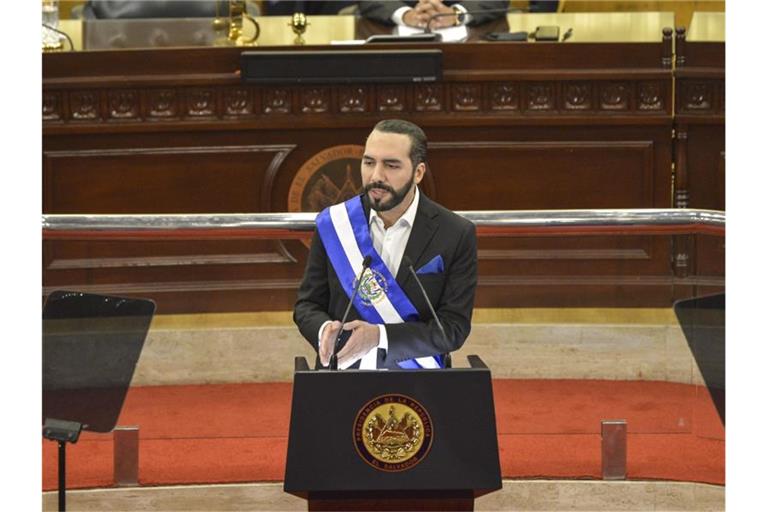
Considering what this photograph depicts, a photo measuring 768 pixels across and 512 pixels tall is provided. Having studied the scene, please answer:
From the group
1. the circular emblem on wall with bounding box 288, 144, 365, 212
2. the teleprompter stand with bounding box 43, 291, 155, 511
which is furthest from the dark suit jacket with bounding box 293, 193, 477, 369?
the circular emblem on wall with bounding box 288, 144, 365, 212

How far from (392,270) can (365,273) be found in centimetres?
7

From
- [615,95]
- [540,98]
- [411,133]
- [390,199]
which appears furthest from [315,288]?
[615,95]

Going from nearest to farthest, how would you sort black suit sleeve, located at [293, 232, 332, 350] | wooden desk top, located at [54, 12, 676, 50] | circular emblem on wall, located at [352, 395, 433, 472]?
circular emblem on wall, located at [352, 395, 433, 472]
black suit sleeve, located at [293, 232, 332, 350]
wooden desk top, located at [54, 12, 676, 50]

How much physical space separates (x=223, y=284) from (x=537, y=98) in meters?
2.23

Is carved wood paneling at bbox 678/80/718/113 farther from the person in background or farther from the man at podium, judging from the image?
the man at podium

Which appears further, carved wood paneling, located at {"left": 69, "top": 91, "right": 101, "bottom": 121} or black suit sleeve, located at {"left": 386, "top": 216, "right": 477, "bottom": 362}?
carved wood paneling, located at {"left": 69, "top": 91, "right": 101, "bottom": 121}

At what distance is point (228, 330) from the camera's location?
3.19 m

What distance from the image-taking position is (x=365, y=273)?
2.52 m

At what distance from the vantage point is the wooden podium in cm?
238

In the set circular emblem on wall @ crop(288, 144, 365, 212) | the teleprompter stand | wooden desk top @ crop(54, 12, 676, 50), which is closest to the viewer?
the teleprompter stand

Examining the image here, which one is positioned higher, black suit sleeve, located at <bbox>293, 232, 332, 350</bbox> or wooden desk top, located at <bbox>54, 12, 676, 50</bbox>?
wooden desk top, located at <bbox>54, 12, 676, 50</bbox>

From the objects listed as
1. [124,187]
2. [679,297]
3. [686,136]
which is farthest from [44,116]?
[679,297]

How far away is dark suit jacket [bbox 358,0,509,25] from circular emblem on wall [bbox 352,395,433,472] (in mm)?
3365
